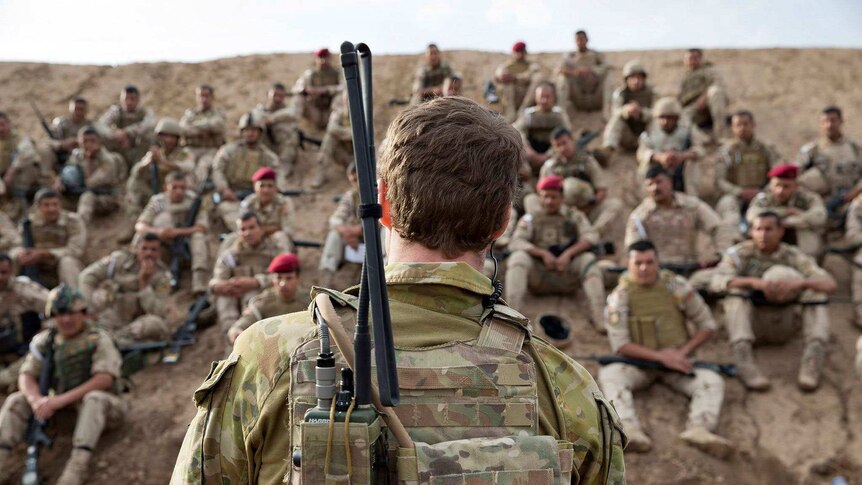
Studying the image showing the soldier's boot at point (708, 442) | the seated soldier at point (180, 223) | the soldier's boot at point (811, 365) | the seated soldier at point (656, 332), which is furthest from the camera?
the seated soldier at point (180, 223)

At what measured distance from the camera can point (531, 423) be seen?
1634mm

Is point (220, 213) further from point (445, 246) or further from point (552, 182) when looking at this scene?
point (445, 246)

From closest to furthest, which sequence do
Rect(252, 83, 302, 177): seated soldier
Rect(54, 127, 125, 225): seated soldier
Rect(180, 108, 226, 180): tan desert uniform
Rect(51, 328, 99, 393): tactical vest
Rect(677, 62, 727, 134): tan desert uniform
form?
Rect(51, 328, 99, 393): tactical vest → Rect(54, 127, 125, 225): seated soldier → Rect(677, 62, 727, 134): tan desert uniform → Rect(180, 108, 226, 180): tan desert uniform → Rect(252, 83, 302, 177): seated soldier

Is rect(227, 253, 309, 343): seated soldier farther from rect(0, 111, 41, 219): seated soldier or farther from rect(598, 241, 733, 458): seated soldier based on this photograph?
rect(0, 111, 41, 219): seated soldier

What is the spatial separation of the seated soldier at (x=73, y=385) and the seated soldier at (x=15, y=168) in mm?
5368

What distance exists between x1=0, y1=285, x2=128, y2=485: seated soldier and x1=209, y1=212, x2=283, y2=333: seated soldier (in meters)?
1.40

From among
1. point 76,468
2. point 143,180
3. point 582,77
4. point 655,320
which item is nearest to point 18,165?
point 143,180

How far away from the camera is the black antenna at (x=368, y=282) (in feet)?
4.82

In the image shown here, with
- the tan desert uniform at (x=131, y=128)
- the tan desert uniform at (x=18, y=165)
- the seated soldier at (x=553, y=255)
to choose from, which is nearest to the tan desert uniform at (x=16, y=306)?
the tan desert uniform at (x=18, y=165)

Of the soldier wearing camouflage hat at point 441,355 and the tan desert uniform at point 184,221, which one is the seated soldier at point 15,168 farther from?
the soldier wearing camouflage hat at point 441,355

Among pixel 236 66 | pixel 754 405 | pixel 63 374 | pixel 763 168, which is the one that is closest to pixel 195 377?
pixel 63 374

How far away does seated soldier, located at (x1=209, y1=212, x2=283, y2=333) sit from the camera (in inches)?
346

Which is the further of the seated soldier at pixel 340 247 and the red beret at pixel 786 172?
A: the seated soldier at pixel 340 247

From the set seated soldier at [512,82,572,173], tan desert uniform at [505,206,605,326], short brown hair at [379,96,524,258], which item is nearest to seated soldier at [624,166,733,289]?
tan desert uniform at [505,206,605,326]
